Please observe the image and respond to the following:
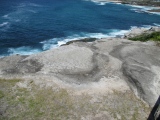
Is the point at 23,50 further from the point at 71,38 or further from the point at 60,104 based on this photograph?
the point at 60,104

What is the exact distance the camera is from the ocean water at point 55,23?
58794 millimetres

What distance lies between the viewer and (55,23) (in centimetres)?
7475

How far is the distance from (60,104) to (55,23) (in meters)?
49.5

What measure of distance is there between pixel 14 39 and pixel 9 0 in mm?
53635

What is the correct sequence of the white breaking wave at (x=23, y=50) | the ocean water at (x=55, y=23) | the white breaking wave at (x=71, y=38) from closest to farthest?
the white breaking wave at (x=23, y=50) < the white breaking wave at (x=71, y=38) < the ocean water at (x=55, y=23)

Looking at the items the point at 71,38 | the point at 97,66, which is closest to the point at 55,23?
the point at 71,38

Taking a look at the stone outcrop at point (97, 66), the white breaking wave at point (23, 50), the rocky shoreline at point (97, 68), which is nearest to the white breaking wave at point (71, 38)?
the white breaking wave at point (23, 50)

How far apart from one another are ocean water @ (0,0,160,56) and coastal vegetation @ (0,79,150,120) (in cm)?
2367

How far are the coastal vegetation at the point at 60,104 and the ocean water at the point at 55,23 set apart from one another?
77.7 feet

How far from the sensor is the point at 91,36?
66.0 m

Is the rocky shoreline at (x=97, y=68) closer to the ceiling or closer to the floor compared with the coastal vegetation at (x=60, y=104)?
closer to the ceiling

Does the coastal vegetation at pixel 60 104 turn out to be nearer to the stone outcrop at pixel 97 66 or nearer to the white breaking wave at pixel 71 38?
the stone outcrop at pixel 97 66

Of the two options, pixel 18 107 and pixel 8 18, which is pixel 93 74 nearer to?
pixel 18 107

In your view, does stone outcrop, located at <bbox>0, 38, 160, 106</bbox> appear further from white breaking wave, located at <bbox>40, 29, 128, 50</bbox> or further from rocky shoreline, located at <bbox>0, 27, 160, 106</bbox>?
white breaking wave, located at <bbox>40, 29, 128, 50</bbox>
